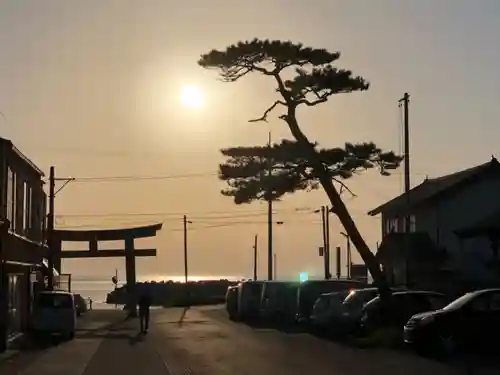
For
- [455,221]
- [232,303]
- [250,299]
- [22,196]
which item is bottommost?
[232,303]

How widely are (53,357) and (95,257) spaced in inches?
1312

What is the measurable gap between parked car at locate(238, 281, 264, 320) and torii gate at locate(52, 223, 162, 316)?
11892 millimetres

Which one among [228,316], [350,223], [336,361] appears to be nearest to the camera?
[336,361]

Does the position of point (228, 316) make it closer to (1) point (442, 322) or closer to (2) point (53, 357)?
(2) point (53, 357)

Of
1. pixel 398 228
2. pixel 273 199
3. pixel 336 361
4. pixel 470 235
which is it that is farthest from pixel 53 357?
pixel 398 228

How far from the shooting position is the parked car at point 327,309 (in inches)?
1362

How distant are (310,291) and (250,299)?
7426 millimetres

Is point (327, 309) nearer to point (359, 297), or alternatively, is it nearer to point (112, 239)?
point (359, 297)

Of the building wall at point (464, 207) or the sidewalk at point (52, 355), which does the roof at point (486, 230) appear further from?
the sidewalk at point (52, 355)

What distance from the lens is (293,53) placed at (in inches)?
1324

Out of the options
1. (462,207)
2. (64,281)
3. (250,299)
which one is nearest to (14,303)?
(250,299)

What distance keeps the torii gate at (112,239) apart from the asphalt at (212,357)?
19.4 meters

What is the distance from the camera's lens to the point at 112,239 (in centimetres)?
6041

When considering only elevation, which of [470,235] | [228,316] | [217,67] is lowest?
[228,316]
